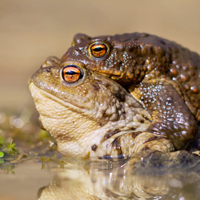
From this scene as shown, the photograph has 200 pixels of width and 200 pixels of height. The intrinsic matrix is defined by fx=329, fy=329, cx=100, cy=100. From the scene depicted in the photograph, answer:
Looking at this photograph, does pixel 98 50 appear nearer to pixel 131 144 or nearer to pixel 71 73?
pixel 71 73

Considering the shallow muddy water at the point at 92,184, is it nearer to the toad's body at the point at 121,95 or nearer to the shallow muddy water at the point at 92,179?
the shallow muddy water at the point at 92,179

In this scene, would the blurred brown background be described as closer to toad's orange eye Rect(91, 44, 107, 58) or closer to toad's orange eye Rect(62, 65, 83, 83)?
toad's orange eye Rect(91, 44, 107, 58)

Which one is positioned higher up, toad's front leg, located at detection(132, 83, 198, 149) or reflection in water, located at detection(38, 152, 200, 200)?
toad's front leg, located at detection(132, 83, 198, 149)

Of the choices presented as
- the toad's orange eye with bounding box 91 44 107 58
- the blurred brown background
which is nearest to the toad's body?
the toad's orange eye with bounding box 91 44 107 58

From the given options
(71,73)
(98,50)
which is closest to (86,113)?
(71,73)

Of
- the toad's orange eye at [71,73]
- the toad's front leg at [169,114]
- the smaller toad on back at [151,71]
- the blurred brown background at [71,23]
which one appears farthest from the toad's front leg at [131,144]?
the blurred brown background at [71,23]

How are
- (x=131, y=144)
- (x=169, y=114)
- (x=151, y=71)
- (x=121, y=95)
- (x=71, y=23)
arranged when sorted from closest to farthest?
(x=131, y=144), (x=169, y=114), (x=121, y=95), (x=151, y=71), (x=71, y=23)

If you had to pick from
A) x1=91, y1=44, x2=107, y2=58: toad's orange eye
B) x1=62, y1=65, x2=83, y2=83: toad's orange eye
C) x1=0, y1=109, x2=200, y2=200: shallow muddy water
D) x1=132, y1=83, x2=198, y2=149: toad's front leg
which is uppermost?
x1=91, y1=44, x2=107, y2=58: toad's orange eye
